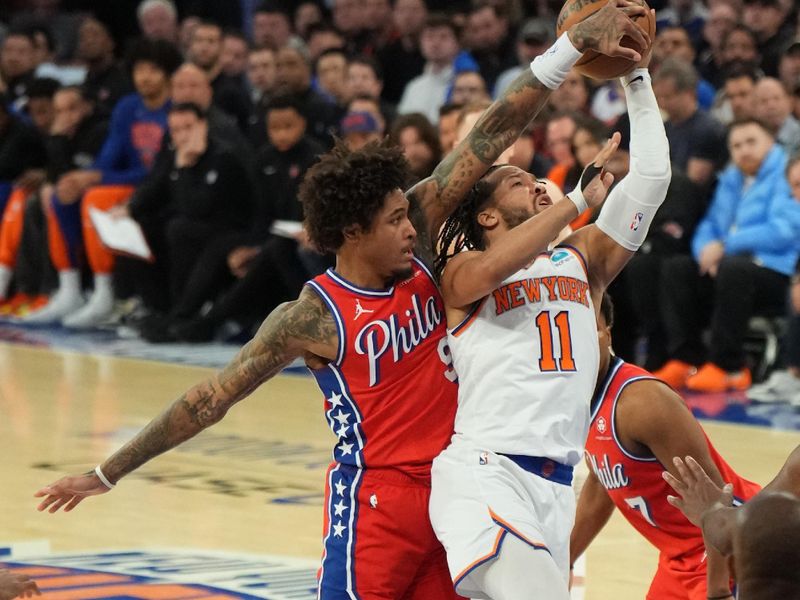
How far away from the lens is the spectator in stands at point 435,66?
541 inches

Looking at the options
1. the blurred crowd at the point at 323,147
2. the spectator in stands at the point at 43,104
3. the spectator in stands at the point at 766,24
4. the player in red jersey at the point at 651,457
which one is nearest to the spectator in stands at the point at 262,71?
the blurred crowd at the point at 323,147

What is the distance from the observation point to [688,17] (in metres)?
14.0

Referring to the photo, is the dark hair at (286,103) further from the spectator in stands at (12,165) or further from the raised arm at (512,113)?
the raised arm at (512,113)

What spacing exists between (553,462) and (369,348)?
57 centimetres

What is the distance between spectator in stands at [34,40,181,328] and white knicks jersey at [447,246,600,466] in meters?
10.1

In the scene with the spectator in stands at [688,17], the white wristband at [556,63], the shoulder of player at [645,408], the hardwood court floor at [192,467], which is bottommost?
the hardwood court floor at [192,467]

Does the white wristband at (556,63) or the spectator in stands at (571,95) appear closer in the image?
the white wristband at (556,63)

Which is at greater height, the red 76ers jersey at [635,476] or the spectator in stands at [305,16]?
the spectator in stands at [305,16]

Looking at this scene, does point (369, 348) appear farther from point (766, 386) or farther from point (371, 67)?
point (371, 67)

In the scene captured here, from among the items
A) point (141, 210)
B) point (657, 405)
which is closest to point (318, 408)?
point (141, 210)

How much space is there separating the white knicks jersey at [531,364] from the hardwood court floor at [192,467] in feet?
5.73

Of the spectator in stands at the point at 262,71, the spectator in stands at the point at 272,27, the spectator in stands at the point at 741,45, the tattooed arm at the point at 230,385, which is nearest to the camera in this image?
the tattooed arm at the point at 230,385

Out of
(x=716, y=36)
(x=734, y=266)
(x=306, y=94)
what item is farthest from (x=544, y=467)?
(x=716, y=36)

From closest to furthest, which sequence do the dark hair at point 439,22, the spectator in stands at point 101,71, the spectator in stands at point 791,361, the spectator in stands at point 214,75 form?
the spectator in stands at point 791,361 → the dark hair at point 439,22 → the spectator in stands at point 214,75 → the spectator in stands at point 101,71
